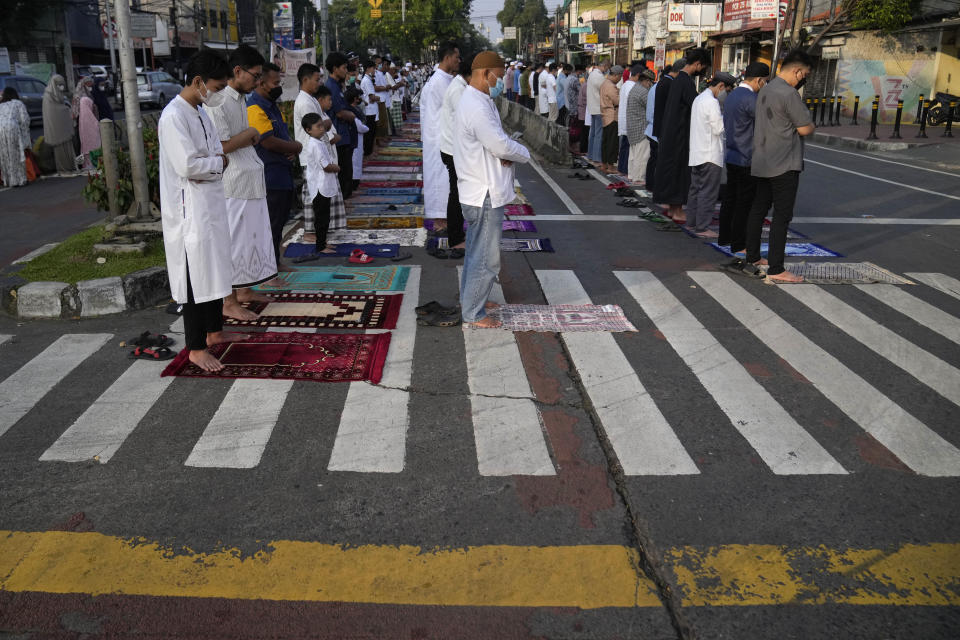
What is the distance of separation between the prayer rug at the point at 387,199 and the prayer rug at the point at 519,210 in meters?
1.54

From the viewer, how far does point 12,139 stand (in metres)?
13.6

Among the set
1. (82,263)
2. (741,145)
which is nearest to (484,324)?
(741,145)

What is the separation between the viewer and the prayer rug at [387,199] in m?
12.1

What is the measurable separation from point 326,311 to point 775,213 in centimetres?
402

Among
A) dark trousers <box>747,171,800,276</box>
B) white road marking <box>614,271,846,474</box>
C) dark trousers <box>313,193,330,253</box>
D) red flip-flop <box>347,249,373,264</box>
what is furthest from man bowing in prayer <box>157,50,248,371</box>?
dark trousers <box>747,171,800,276</box>

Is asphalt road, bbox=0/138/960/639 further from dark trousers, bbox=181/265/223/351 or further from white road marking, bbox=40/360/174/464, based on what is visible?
dark trousers, bbox=181/265/223/351

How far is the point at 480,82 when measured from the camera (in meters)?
5.70

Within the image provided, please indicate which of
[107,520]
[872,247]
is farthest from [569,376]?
[872,247]

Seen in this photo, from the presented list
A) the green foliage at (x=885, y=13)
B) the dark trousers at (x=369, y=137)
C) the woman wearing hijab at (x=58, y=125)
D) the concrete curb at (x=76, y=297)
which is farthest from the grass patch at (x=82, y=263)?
the green foliage at (x=885, y=13)

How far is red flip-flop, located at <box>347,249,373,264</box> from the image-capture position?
8047 mm

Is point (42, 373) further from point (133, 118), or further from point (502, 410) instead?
point (133, 118)

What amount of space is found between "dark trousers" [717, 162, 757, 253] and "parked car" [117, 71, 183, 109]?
29712 mm

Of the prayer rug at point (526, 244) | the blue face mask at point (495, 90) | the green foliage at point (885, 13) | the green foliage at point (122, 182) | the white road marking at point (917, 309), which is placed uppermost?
the green foliage at point (885, 13)

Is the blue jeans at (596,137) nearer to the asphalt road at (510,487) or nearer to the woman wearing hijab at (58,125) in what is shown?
the woman wearing hijab at (58,125)
